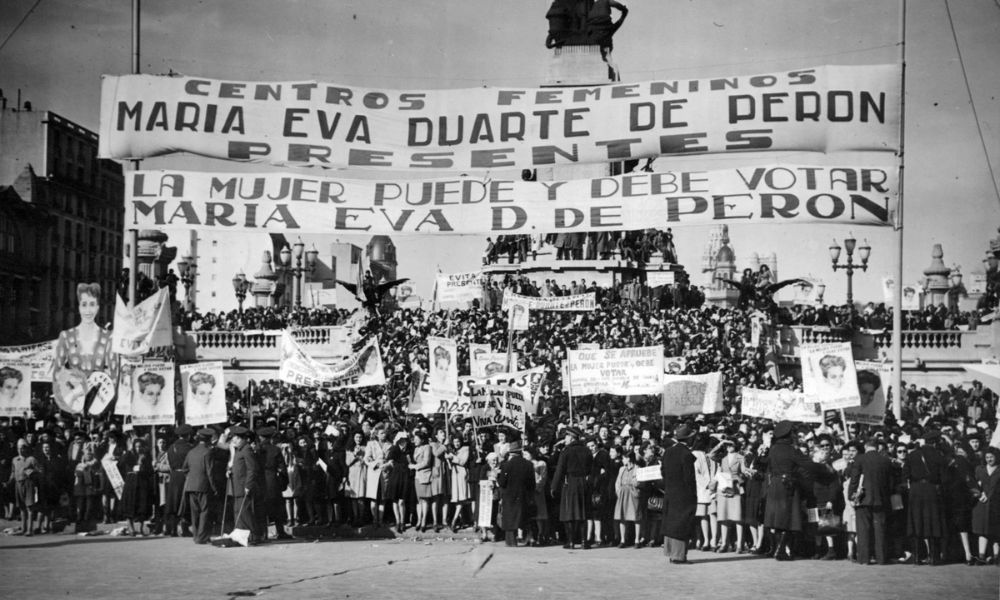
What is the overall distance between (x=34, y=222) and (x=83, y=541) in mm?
47121

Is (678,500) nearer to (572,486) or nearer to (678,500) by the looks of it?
(678,500)

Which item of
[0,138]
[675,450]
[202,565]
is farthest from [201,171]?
[0,138]

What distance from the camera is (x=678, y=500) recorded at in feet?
52.1

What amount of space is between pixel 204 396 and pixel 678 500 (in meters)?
8.32

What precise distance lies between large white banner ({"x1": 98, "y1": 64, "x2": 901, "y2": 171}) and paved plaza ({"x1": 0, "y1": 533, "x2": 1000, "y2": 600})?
18.1 feet

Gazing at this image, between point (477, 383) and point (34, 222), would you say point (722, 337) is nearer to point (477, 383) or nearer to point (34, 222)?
point (477, 383)

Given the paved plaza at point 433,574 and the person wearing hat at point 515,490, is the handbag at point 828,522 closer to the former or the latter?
the paved plaza at point 433,574

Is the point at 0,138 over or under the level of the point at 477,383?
over

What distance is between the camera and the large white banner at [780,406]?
2183 centimetres

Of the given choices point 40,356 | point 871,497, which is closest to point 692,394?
point 871,497

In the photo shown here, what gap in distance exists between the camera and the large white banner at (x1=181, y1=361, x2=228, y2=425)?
64.9 ft

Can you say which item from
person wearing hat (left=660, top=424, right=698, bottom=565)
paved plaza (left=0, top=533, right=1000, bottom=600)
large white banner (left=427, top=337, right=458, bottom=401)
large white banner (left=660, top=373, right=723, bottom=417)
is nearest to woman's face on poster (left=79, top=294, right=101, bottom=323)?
paved plaza (left=0, top=533, right=1000, bottom=600)

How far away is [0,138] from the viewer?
2295 inches

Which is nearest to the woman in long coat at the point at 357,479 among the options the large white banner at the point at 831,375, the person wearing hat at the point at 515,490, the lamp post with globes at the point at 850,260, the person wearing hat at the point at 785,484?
the person wearing hat at the point at 515,490
